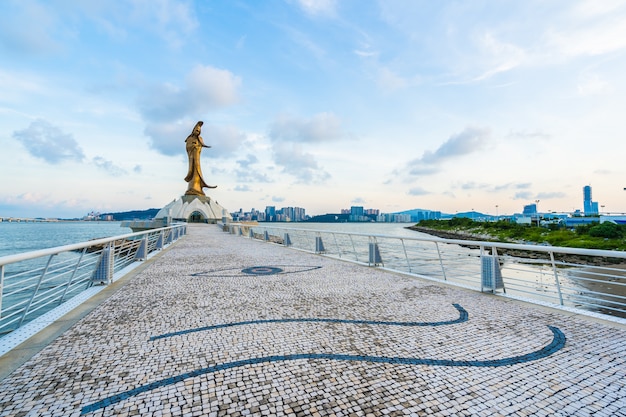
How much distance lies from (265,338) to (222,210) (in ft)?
203

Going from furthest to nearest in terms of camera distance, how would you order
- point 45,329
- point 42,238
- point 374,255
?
point 42,238 → point 374,255 → point 45,329

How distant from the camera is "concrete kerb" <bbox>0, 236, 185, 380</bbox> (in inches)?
121

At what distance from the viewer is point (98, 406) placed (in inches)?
91.0

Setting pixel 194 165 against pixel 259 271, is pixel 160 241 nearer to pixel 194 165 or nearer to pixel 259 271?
pixel 259 271

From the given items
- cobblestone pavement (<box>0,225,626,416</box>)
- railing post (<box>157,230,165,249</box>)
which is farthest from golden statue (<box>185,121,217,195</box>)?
cobblestone pavement (<box>0,225,626,416</box>)

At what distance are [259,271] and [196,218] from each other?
55.8m

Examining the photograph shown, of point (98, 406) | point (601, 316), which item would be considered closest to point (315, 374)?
point (98, 406)

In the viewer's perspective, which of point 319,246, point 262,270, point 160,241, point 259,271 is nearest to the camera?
point 259,271

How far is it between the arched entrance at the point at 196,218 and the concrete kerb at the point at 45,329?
55.5m

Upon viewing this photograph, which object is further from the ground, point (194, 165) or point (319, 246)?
point (194, 165)

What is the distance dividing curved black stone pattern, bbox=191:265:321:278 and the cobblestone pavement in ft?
8.01

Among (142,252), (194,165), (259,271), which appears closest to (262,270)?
(259,271)

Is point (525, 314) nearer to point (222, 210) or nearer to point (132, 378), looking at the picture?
point (132, 378)

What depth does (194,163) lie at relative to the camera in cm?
5934
